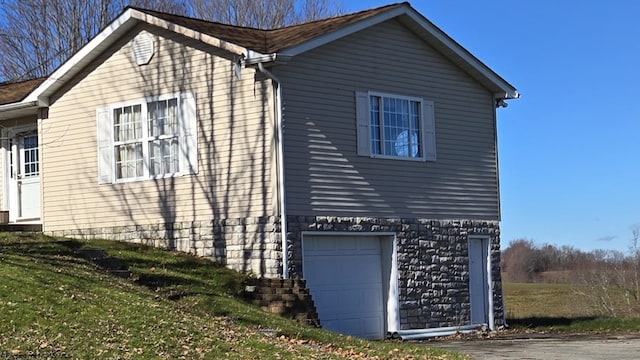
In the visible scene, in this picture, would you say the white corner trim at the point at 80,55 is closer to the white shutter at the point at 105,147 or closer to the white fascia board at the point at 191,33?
the white fascia board at the point at 191,33

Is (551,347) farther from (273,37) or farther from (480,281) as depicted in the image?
(273,37)

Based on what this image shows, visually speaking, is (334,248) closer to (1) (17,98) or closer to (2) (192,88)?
(2) (192,88)

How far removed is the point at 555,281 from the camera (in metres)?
51.2

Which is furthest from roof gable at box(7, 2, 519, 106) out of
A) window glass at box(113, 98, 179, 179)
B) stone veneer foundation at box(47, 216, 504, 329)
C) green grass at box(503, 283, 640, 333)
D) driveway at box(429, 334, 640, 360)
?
driveway at box(429, 334, 640, 360)

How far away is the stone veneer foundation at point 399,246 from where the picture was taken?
18.5m

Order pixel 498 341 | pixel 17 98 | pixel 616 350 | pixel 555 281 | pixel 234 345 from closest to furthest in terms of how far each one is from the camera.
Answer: pixel 234 345 → pixel 616 350 → pixel 498 341 → pixel 17 98 → pixel 555 281

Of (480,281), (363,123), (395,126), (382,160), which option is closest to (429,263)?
(480,281)

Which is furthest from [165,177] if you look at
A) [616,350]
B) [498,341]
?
[616,350]

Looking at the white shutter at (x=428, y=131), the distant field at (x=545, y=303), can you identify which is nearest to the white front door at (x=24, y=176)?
the white shutter at (x=428, y=131)

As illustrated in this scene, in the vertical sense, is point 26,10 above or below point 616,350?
above

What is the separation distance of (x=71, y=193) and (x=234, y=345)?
9.54 metres

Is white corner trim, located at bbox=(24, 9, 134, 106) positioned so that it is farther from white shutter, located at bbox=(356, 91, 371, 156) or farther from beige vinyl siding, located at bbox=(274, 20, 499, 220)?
white shutter, located at bbox=(356, 91, 371, 156)

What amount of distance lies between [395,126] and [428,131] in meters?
0.88

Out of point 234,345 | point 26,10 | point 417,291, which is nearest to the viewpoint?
point 234,345
